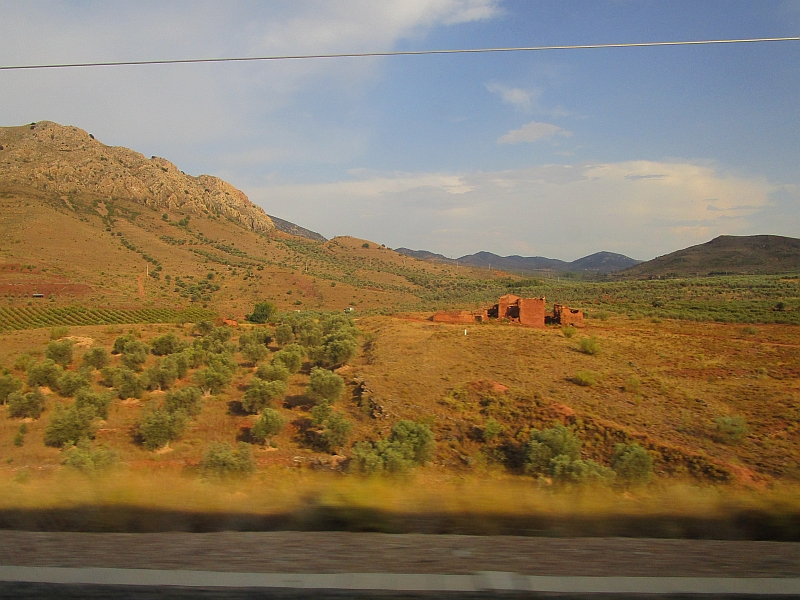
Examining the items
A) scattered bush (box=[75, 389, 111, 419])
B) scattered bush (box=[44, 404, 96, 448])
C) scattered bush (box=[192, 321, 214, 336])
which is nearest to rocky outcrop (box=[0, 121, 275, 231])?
scattered bush (box=[192, 321, 214, 336])

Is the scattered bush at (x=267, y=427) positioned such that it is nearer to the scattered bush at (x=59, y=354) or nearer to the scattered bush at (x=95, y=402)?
the scattered bush at (x=95, y=402)

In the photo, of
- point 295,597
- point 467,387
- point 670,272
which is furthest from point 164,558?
point 670,272

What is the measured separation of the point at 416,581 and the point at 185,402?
18.1 meters

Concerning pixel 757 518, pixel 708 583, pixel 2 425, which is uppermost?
pixel 708 583

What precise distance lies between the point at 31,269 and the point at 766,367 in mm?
68640

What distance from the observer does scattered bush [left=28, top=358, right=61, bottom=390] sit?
23.2 m

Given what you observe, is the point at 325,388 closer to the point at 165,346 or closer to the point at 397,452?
the point at 397,452

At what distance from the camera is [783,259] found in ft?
168

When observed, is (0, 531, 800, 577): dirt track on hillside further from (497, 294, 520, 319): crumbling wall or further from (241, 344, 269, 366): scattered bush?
(497, 294, 520, 319): crumbling wall

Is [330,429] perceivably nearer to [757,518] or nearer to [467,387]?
[467,387]

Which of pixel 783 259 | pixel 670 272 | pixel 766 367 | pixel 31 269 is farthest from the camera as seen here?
pixel 670 272

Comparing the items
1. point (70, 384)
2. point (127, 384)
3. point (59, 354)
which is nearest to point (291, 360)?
point (127, 384)

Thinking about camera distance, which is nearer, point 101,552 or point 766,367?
point 101,552

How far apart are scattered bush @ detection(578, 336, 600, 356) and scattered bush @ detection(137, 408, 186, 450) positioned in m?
17.9
